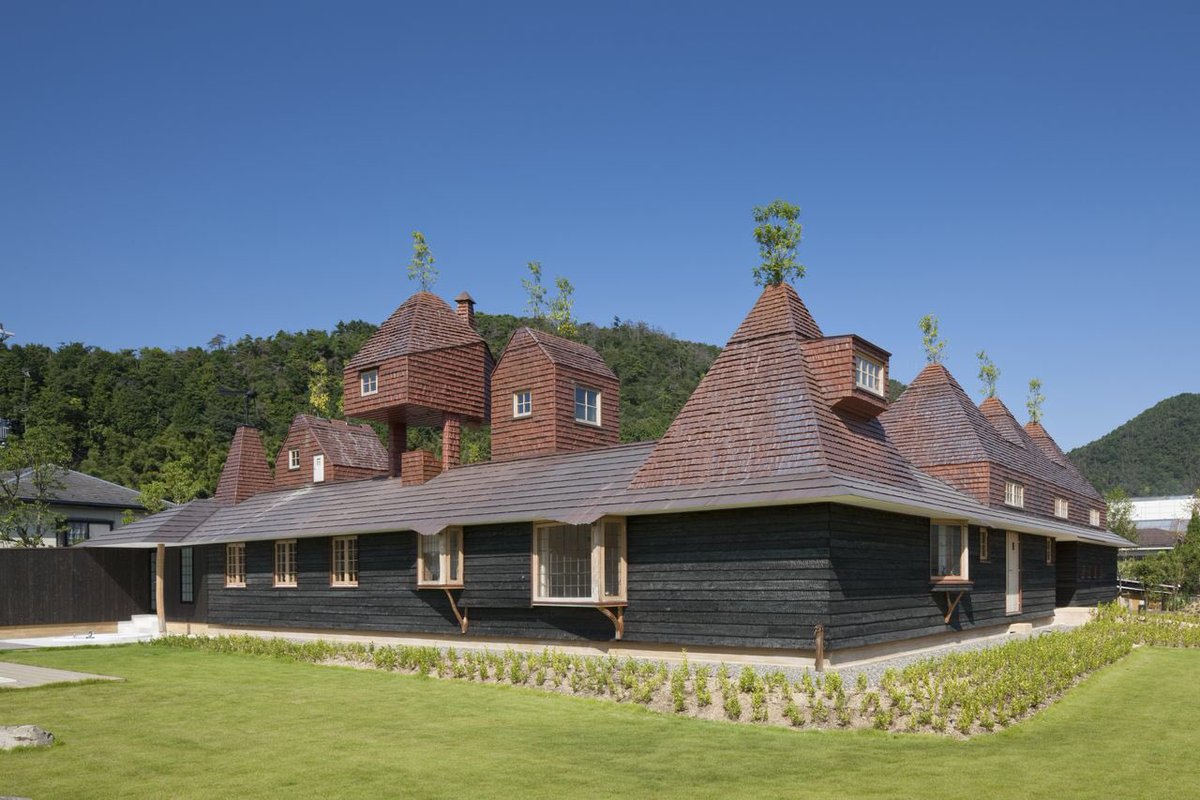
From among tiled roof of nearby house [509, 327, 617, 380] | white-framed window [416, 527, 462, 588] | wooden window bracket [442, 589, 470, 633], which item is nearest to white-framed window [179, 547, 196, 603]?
white-framed window [416, 527, 462, 588]

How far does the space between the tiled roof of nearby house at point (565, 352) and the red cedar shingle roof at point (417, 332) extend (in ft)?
9.64

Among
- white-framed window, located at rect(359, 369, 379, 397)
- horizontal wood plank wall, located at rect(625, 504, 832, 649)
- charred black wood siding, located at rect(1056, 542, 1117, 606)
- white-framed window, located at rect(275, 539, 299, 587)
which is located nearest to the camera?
horizontal wood plank wall, located at rect(625, 504, 832, 649)

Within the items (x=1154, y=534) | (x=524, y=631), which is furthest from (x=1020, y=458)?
(x=1154, y=534)

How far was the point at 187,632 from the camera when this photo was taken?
2819cm

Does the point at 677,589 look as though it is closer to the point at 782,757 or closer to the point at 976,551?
the point at 782,757

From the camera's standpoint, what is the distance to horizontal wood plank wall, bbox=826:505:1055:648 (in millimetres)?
15633

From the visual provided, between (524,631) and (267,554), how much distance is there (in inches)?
374

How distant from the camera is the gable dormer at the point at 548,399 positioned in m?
22.7

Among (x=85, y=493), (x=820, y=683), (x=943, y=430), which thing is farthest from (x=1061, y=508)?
(x=85, y=493)

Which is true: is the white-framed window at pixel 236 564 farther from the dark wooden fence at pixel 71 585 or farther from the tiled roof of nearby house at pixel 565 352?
the tiled roof of nearby house at pixel 565 352

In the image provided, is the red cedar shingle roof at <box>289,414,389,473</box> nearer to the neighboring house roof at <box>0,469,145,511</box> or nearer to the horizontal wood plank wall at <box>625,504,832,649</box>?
the neighboring house roof at <box>0,469,145,511</box>

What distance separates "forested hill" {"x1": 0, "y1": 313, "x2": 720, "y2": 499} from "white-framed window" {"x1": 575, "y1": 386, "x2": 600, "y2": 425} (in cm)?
2782

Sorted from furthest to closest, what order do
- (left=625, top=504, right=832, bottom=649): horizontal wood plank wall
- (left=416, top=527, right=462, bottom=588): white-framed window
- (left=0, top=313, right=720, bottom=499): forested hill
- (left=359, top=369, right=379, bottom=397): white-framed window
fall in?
(left=0, top=313, right=720, bottom=499): forested hill
(left=359, top=369, right=379, bottom=397): white-framed window
(left=416, top=527, right=462, bottom=588): white-framed window
(left=625, top=504, right=832, bottom=649): horizontal wood plank wall

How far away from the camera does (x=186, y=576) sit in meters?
29.1
